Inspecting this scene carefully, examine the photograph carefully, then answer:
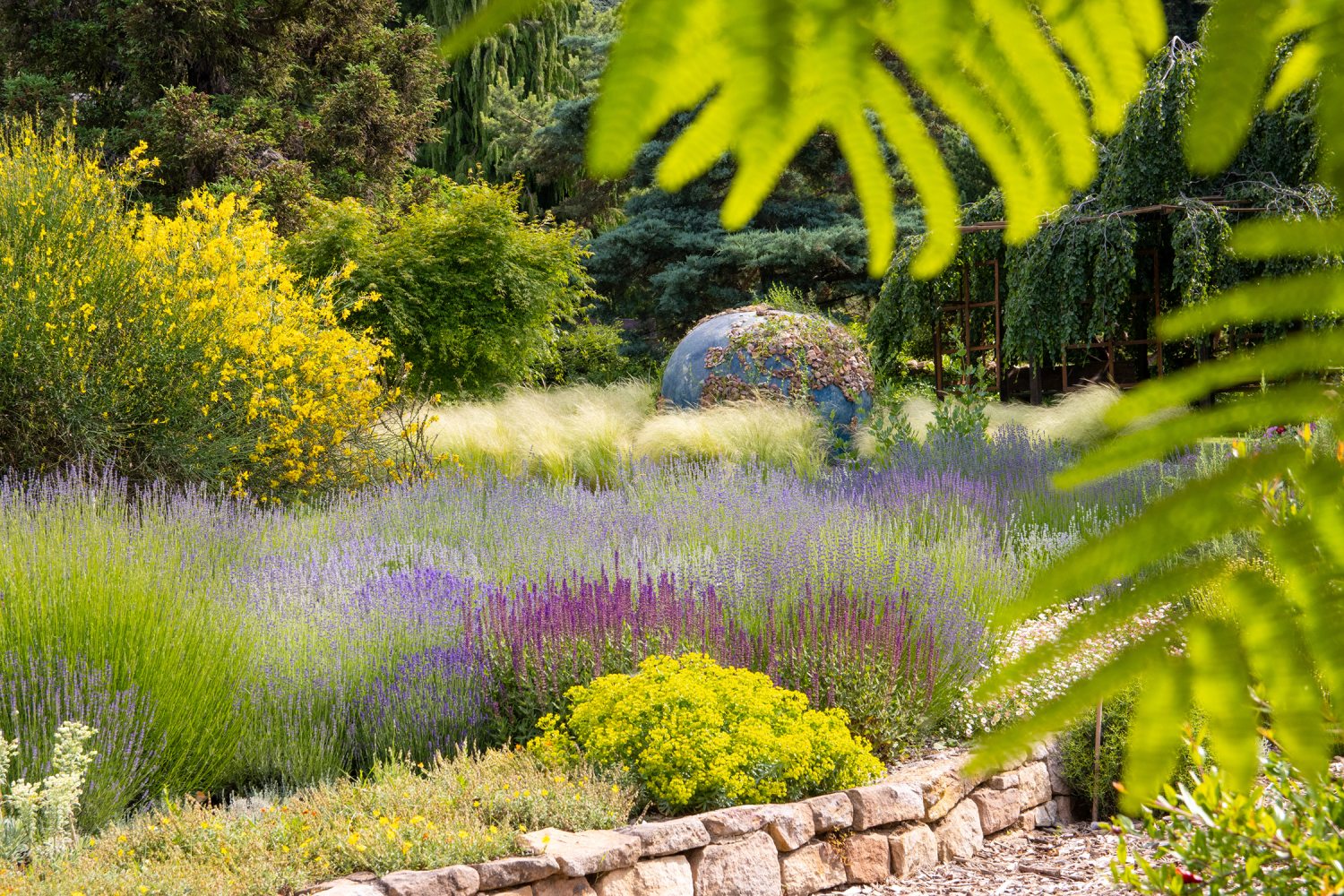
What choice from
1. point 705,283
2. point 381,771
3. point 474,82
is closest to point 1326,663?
point 381,771

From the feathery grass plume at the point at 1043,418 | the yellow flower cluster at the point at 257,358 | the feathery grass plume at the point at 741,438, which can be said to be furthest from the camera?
the feathery grass plume at the point at 1043,418

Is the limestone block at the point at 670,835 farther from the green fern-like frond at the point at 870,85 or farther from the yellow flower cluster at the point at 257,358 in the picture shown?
the yellow flower cluster at the point at 257,358

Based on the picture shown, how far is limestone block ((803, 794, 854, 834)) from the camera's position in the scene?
3663 mm

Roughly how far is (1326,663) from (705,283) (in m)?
22.0

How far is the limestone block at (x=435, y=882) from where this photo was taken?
2861mm

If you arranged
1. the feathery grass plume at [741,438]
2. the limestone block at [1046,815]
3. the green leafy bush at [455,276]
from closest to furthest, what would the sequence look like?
the limestone block at [1046,815] → the feathery grass plume at [741,438] → the green leafy bush at [455,276]

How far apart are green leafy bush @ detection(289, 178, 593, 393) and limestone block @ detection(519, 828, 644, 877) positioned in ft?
41.4

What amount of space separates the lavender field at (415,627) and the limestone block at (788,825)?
72cm

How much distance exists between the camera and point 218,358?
7.87 m

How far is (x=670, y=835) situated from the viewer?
3316 mm

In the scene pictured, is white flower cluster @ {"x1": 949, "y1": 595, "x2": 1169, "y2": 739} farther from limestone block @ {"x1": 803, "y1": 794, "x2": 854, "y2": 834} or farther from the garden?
limestone block @ {"x1": 803, "y1": 794, "x2": 854, "y2": 834}

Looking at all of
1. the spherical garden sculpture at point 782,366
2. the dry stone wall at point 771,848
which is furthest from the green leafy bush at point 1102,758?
the spherical garden sculpture at point 782,366

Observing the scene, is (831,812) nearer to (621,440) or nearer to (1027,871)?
(1027,871)

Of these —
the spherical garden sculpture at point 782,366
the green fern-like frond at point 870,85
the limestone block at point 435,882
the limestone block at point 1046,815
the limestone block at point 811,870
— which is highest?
the green fern-like frond at point 870,85
